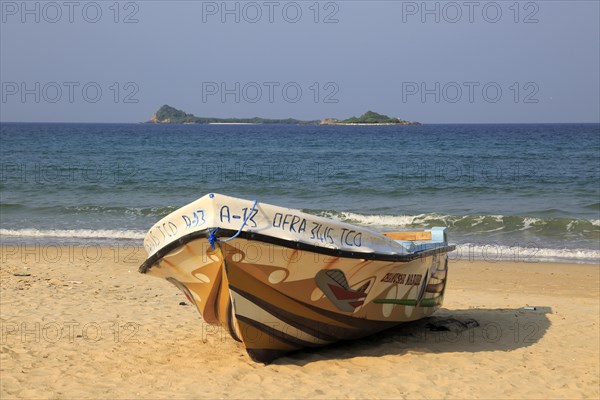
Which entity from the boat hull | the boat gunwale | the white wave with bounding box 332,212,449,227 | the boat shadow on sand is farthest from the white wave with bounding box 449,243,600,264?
the boat gunwale

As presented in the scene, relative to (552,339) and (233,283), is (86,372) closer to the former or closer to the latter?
(233,283)

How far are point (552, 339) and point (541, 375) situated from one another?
4.57 ft

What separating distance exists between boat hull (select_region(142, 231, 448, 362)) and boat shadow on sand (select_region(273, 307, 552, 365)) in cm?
16

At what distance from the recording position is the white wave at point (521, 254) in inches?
562

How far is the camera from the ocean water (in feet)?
55.7

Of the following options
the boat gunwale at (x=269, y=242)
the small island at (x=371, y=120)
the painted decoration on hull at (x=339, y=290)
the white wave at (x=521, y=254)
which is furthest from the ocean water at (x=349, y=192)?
the small island at (x=371, y=120)

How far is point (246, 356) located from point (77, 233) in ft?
35.8

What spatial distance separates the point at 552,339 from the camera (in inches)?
320

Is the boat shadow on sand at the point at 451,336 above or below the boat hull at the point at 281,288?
below

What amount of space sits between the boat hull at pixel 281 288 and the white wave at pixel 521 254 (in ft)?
23.6

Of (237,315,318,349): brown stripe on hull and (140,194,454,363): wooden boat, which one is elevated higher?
(140,194,454,363): wooden boat

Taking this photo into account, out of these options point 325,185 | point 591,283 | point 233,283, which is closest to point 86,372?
point 233,283

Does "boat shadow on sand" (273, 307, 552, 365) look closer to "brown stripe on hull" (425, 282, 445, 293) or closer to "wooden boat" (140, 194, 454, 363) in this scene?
"wooden boat" (140, 194, 454, 363)

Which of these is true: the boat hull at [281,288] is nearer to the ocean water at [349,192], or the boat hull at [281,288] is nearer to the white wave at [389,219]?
the ocean water at [349,192]
